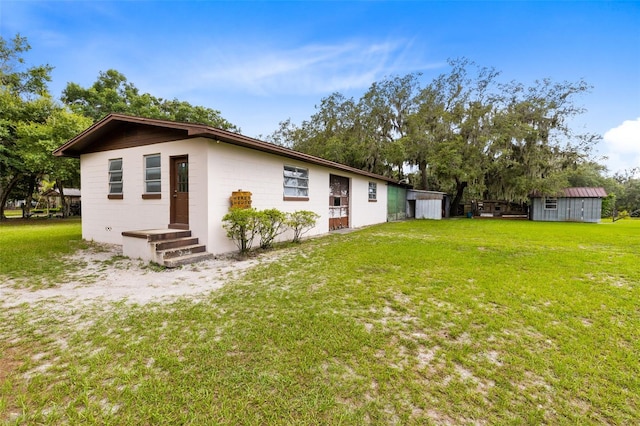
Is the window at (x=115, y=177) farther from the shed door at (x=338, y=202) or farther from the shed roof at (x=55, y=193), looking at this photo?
the shed roof at (x=55, y=193)

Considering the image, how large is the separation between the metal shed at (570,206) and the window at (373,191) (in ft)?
41.5

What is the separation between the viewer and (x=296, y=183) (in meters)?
9.20

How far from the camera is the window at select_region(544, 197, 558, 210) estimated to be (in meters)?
19.2

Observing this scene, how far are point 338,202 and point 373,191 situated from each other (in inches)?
155

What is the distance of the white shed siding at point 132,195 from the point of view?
6336mm

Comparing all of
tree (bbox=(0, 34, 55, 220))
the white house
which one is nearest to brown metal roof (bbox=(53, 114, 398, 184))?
the white house

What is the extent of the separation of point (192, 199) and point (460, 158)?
17540mm

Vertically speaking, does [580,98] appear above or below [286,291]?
above

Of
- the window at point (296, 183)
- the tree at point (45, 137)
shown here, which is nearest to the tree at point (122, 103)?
the tree at point (45, 137)

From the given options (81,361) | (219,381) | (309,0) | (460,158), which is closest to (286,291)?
(219,381)

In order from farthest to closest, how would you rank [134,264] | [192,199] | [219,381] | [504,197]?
[504,197], [192,199], [134,264], [219,381]

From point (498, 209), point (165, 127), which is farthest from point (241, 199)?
point (498, 209)

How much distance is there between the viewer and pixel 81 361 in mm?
Result: 2277

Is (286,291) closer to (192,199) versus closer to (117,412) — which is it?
(117,412)
